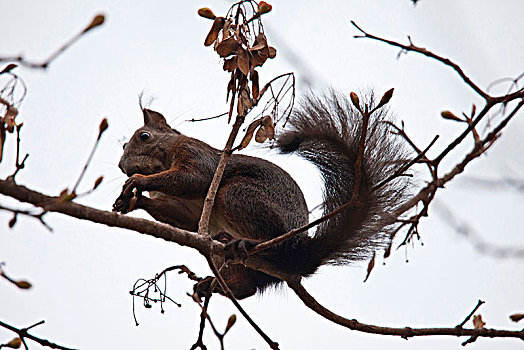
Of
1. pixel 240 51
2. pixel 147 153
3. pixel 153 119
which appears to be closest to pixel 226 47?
pixel 240 51

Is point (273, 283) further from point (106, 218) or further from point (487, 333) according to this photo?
point (106, 218)

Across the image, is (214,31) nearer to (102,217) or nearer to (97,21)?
(102,217)

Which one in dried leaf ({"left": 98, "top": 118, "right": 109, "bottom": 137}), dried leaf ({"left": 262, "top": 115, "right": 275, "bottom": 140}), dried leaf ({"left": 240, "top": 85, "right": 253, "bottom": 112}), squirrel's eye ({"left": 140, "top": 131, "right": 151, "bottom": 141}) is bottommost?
dried leaf ({"left": 98, "top": 118, "right": 109, "bottom": 137})

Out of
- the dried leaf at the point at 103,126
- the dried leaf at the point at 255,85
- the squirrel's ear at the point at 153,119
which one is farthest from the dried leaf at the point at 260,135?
the squirrel's ear at the point at 153,119

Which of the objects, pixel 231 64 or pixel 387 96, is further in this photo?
pixel 231 64

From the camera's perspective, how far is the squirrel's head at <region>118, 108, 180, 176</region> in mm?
3176

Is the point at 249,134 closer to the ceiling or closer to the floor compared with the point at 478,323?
closer to the ceiling

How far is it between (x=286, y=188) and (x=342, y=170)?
37cm

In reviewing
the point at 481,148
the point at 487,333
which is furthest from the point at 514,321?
the point at 481,148

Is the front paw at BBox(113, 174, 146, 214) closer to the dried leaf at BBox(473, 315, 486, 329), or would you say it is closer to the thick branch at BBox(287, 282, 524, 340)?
the thick branch at BBox(287, 282, 524, 340)

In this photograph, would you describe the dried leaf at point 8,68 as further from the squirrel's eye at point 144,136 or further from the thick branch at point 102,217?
the squirrel's eye at point 144,136

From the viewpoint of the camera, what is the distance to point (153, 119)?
3535 millimetres

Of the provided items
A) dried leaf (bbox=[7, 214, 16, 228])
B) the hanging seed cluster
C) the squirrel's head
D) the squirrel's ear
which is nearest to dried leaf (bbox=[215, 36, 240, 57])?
the hanging seed cluster

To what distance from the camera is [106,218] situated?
1.61 m
